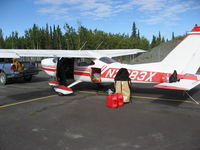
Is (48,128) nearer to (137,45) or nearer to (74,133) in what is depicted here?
(74,133)

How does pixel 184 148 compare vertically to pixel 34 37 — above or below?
below

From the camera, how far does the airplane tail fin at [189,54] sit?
251 inches

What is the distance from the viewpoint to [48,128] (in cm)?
466

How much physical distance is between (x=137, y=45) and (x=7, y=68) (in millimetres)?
56185

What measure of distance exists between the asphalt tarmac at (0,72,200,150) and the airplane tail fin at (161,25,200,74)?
1276mm

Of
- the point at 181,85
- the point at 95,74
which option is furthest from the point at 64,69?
the point at 181,85

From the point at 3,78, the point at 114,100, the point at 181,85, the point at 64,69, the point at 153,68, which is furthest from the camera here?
the point at 3,78

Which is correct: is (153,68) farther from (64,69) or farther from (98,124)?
(64,69)

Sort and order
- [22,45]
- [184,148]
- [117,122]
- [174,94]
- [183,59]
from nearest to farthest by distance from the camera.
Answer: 1. [184,148]
2. [117,122]
3. [183,59]
4. [174,94]
5. [22,45]

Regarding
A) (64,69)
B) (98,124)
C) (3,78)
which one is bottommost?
(98,124)

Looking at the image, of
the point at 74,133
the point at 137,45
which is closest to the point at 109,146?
the point at 74,133

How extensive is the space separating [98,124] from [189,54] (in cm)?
402

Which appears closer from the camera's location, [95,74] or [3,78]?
[95,74]

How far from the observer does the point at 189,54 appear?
21.2 feet
